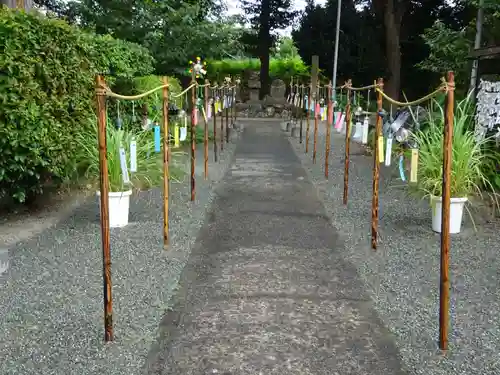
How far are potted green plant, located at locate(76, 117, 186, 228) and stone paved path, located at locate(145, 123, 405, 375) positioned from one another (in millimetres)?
811

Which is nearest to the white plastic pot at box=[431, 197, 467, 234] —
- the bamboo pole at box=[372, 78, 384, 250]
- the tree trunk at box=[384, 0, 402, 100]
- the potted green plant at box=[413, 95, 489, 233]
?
the potted green plant at box=[413, 95, 489, 233]

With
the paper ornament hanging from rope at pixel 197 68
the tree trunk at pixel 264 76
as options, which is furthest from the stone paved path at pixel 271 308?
the tree trunk at pixel 264 76

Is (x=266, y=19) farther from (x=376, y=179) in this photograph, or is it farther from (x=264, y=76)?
(x=376, y=179)

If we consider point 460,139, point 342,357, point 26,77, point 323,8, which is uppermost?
point 323,8

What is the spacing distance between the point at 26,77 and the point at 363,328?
3585 millimetres

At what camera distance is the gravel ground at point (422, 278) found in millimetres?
2953

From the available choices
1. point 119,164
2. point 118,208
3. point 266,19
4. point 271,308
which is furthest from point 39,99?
point 266,19

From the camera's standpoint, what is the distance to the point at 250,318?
11.1ft

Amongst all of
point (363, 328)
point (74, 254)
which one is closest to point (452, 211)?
point (363, 328)

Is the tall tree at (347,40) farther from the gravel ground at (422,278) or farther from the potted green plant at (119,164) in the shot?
the potted green plant at (119,164)

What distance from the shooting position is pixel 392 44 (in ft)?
61.5

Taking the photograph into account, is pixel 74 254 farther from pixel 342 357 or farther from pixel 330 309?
pixel 342 357

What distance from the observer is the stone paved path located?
286cm

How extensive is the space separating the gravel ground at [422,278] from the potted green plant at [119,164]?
79.2 inches
